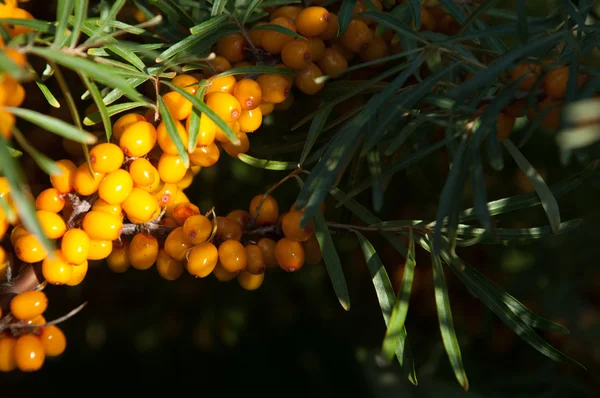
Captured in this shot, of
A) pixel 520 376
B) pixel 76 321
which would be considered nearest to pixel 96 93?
pixel 76 321

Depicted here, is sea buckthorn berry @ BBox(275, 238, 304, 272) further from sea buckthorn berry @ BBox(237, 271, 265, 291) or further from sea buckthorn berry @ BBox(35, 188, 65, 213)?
sea buckthorn berry @ BBox(35, 188, 65, 213)

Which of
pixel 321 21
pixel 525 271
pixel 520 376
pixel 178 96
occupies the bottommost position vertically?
pixel 520 376

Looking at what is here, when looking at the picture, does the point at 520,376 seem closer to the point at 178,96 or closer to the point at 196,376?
the point at 196,376

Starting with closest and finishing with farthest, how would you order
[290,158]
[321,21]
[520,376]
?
[321,21], [290,158], [520,376]

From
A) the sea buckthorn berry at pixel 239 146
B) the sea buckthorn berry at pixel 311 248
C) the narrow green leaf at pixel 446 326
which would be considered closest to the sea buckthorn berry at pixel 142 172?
the sea buckthorn berry at pixel 239 146

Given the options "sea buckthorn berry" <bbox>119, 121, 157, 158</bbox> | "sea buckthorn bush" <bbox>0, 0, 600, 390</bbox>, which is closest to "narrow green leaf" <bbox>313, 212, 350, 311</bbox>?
"sea buckthorn bush" <bbox>0, 0, 600, 390</bbox>

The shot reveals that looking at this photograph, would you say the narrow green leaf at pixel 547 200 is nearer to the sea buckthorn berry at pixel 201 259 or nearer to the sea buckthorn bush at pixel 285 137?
the sea buckthorn bush at pixel 285 137
